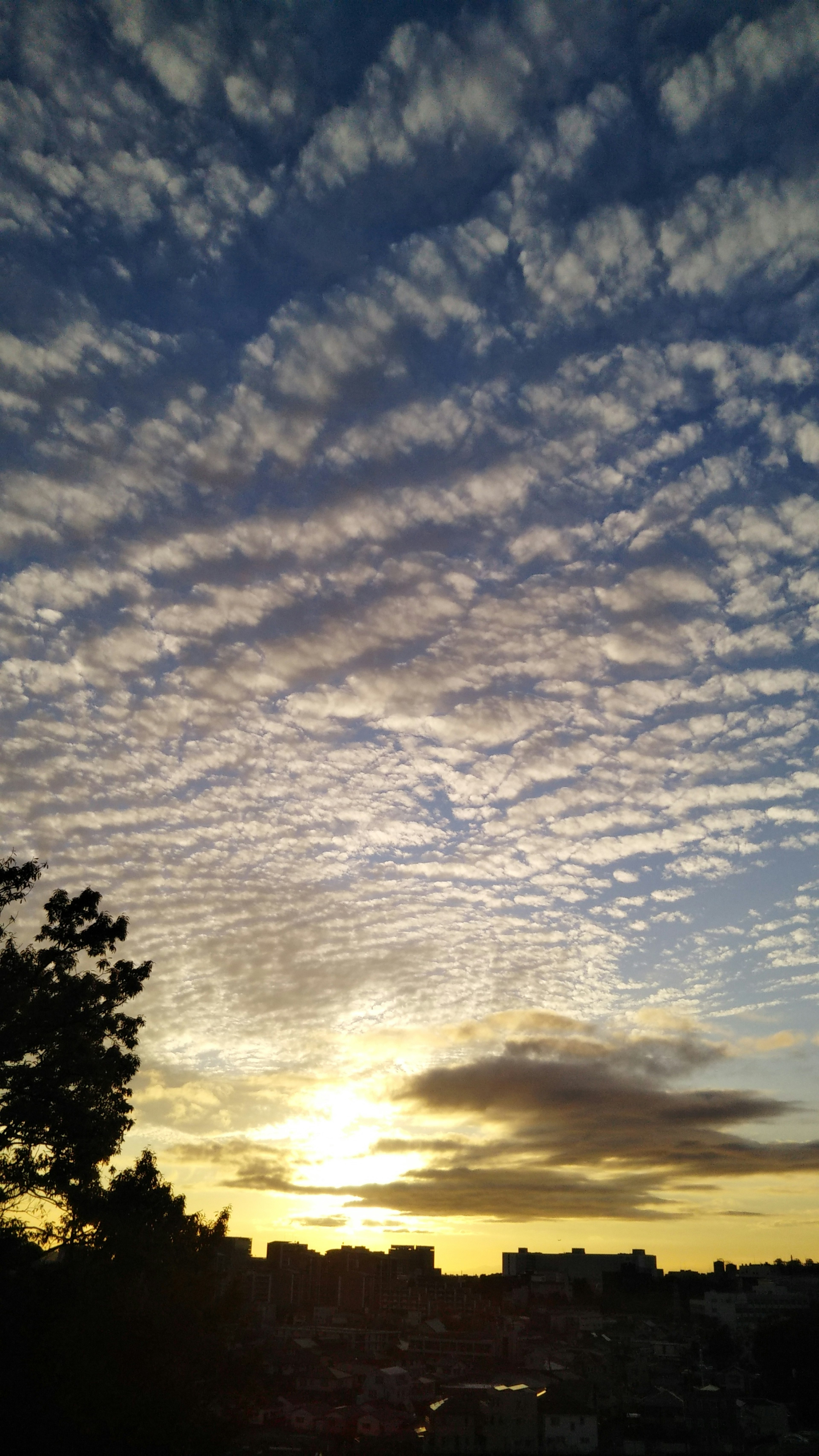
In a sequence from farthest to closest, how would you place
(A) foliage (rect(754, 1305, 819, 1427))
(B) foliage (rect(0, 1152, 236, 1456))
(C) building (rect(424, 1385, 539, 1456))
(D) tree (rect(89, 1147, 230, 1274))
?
(A) foliage (rect(754, 1305, 819, 1427)) < (C) building (rect(424, 1385, 539, 1456)) < (D) tree (rect(89, 1147, 230, 1274)) < (B) foliage (rect(0, 1152, 236, 1456))

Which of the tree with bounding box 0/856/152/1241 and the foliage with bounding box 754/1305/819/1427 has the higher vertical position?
the tree with bounding box 0/856/152/1241

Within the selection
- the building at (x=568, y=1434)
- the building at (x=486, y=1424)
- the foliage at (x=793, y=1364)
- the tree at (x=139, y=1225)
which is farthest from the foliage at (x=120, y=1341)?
the foliage at (x=793, y=1364)

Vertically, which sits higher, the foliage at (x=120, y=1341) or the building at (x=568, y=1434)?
the foliage at (x=120, y=1341)

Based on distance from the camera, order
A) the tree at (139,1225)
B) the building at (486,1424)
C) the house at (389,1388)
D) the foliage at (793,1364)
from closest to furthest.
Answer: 1. the tree at (139,1225)
2. the building at (486,1424)
3. the house at (389,1388)
4. the foliage at (793,1364)

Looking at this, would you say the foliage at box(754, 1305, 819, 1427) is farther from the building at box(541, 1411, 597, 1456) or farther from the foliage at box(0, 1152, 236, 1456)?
the foliage at box(0, 1152, 236, 1456)

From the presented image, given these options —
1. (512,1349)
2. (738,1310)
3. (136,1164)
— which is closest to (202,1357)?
(136,1164)

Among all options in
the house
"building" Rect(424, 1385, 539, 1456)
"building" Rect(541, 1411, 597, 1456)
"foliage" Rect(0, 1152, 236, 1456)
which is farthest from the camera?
the house

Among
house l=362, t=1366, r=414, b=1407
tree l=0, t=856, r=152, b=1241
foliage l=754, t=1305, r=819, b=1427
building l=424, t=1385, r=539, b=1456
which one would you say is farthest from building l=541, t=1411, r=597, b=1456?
tree l=0, t=856, r=152, b=1241

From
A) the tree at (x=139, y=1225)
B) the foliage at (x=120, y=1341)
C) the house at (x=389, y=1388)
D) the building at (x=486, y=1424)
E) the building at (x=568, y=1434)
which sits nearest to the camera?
the foliage at (x=120, y=1341)

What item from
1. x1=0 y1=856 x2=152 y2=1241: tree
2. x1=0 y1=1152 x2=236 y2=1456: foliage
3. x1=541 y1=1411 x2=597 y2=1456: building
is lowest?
x1=541 y1=1411 x2=597 y2=1456: building

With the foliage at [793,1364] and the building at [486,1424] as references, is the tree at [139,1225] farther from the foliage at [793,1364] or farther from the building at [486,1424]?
the foliage at [793,1364]

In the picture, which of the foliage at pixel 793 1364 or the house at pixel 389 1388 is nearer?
the house at pixel 389 1388

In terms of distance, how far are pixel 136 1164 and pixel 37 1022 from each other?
52.3ft

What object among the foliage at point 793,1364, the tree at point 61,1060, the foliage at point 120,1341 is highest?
the tree at point 61,1060
